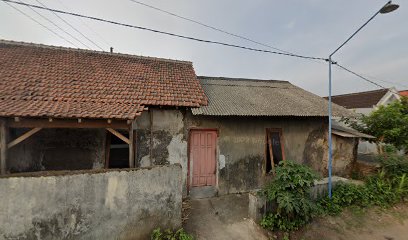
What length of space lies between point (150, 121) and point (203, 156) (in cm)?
218

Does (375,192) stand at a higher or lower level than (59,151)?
lower

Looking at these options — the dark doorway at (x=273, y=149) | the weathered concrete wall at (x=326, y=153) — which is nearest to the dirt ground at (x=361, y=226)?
the weathered concrete wall at (x=326, y=153)

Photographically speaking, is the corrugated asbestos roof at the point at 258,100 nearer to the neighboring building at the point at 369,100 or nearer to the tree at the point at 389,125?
the tree at the point at 389,125

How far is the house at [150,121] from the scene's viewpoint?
5168 mm

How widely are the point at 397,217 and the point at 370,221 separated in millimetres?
1089

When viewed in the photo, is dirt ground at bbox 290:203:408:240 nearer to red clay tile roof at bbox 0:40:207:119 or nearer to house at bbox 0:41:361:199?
house at bbox 0:41:361:199

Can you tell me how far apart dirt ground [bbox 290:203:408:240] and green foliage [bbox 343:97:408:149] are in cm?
371

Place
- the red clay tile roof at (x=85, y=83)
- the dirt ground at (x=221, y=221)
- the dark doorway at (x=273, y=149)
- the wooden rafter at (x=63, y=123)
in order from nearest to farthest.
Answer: the wooden rafter at (x=63, y=123)
the red clay tile roof at (x=85, y=83)
the dirt ground at (x=221, y=221)
the dark doorway at (x=273, y=149)

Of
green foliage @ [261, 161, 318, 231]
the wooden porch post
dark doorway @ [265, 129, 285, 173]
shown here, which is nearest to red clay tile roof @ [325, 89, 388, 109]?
dark doorway @ [265, 129, 285, 173]

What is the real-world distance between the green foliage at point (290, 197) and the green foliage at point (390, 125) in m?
6.29

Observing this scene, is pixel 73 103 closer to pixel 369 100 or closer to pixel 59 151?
pixel 59 151

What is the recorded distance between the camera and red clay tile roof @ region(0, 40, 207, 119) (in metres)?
4.88

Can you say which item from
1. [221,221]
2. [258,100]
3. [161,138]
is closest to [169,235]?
[221,221]

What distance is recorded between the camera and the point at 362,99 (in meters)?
17.5
